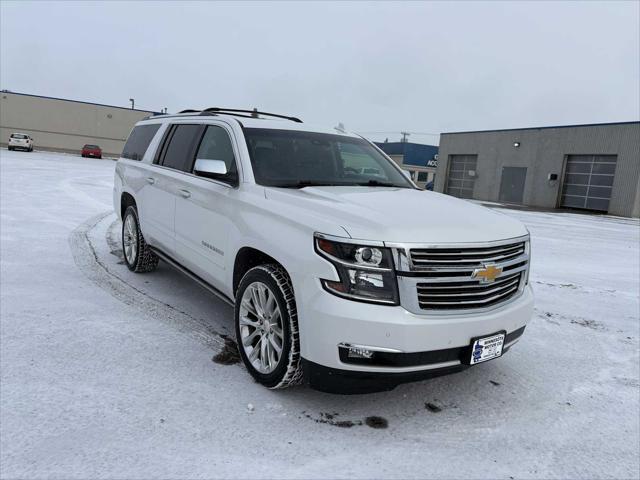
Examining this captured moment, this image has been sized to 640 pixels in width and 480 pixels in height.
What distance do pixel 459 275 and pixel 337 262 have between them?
76 centimetres

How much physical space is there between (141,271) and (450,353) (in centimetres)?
432

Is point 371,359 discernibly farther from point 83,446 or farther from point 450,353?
point 83,446

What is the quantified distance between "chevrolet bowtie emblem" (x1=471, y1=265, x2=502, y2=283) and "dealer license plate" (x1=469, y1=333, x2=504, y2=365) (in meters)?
0.37

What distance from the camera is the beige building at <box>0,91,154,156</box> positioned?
5812 centimetres

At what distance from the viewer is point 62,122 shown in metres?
59.8

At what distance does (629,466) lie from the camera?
2875 millimetres

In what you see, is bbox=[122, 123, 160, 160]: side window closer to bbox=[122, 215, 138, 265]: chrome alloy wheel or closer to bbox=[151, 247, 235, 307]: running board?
Result: bbox=[122, 215, 138, 265]: chrome alloy wheel

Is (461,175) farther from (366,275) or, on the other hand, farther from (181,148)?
(366,275)

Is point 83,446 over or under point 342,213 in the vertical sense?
under

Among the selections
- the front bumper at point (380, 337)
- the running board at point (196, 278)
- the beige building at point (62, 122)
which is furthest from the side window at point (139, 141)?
the beige building at point (62, 122)

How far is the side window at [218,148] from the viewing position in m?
4.14

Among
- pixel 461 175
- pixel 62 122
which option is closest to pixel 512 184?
pixel 461 175

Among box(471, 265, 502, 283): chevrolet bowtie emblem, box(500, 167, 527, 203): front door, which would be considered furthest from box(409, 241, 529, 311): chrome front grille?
box(500, 167, 527, 203): front door

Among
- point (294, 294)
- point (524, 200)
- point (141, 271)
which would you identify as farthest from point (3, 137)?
point (294, 294)
